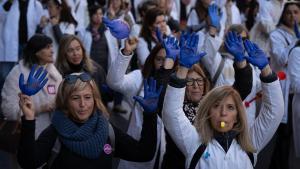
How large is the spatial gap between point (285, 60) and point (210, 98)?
11.3 ft

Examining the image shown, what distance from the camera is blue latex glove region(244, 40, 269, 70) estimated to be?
170 inches

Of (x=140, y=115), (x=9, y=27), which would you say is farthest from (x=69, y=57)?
(x=9, y=27)

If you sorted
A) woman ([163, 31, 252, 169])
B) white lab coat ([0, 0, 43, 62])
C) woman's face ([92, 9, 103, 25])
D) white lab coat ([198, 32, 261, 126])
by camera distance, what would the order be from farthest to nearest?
woman's face ([92, 9, 103, 25])
white lab coat ([0, 0, 43, 62])
white lab coat ([198, 32, 261, 126])
woman ([163, 31, 252, 169])

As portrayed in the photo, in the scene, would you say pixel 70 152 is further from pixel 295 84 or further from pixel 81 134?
pixel 295 84

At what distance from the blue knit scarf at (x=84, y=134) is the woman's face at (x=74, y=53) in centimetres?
232

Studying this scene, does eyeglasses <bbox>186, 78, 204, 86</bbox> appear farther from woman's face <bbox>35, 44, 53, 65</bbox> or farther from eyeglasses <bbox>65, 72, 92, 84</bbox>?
woman's face <bbox>35, 44, 53, 65</bbox>

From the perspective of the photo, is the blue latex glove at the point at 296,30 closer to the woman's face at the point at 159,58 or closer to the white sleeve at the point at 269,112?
the woman's face at the point at 159,58

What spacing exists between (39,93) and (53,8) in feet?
13.5

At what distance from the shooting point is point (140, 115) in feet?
18.2

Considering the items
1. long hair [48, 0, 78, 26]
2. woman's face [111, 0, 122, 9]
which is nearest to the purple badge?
long hair [48, 0, 78, 26]

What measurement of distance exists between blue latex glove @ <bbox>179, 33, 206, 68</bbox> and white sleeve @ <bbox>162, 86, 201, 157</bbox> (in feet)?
0.63

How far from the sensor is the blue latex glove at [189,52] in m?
4.09

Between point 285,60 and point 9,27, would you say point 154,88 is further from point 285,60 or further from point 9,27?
point 9,27

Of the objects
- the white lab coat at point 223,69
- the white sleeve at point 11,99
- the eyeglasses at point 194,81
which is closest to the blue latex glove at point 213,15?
the white lab coat at point 223,69
